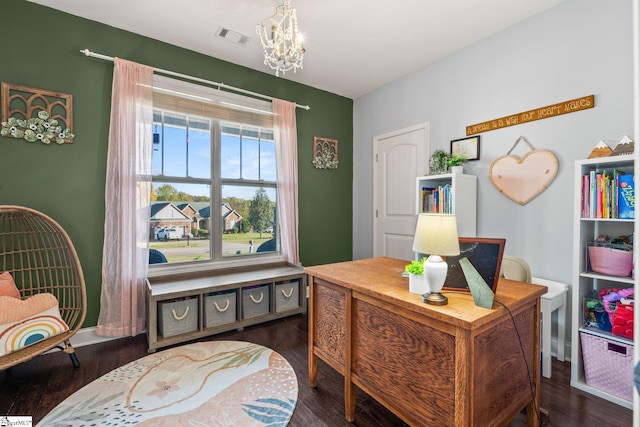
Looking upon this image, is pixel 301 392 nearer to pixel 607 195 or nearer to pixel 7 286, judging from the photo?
pixel 7 286

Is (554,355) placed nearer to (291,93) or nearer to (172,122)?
(291,93)

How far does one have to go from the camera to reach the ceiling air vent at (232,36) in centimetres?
260

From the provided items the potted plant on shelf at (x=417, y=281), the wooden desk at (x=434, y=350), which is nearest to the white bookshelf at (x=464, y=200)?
the wooden desk at (x=434, y=350)

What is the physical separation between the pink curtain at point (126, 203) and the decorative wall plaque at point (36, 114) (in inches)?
12.8

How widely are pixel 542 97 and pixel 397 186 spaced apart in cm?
164

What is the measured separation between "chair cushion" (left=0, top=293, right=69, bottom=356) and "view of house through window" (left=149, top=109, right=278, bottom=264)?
91 cm

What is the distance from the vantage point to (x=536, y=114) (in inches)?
93.4

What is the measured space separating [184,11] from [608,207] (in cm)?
343

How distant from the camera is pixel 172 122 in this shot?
295cm

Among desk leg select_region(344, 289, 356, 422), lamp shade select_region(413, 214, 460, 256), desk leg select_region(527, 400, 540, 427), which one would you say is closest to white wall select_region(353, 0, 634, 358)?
desk leg select_region(527, 400, 540, 427)

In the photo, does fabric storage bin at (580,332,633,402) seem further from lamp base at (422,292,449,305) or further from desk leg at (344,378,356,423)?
desk leg at (344,378,356,423)

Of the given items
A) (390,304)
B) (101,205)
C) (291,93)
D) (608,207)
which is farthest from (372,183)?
(101,205)

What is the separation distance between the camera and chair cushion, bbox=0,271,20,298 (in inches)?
77.3
